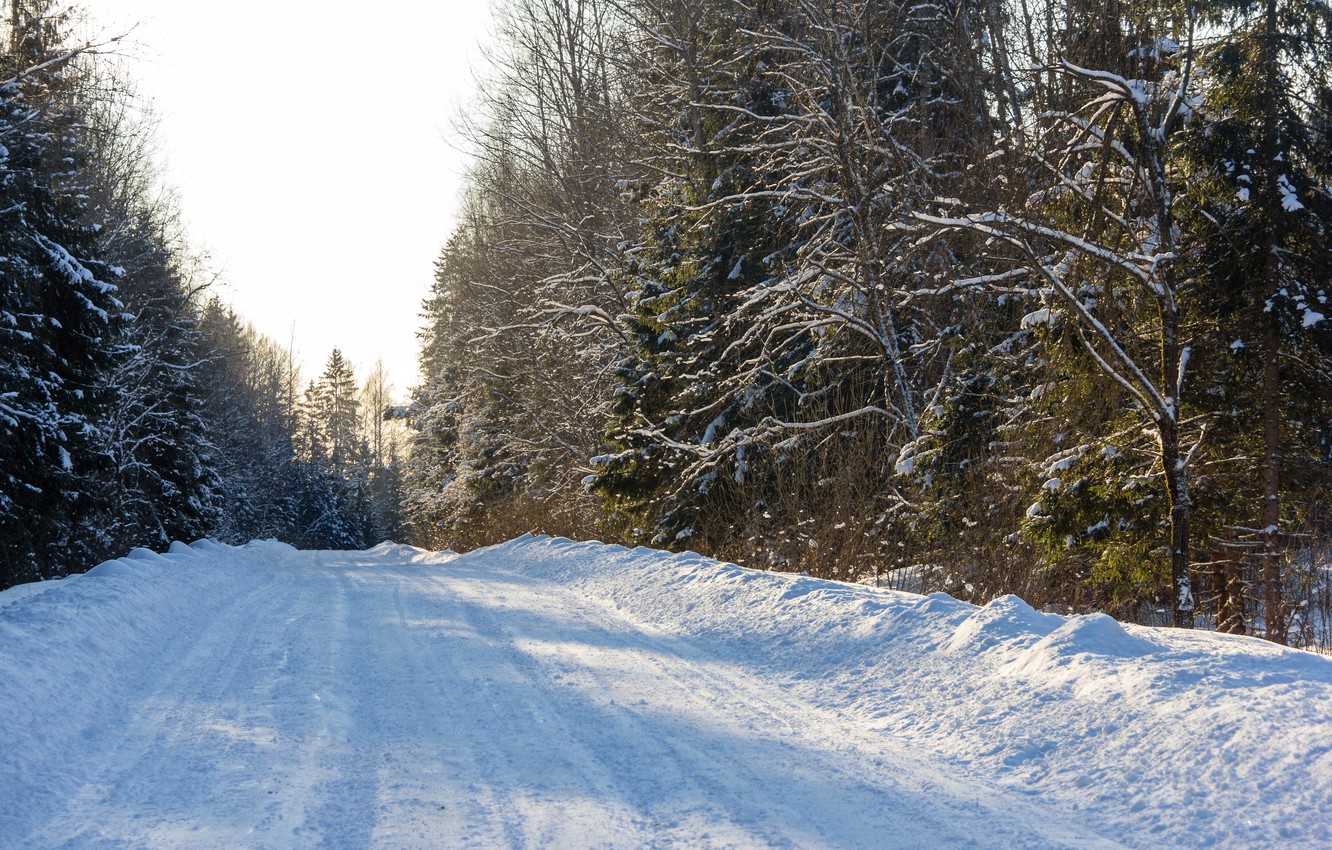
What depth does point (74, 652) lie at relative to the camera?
637cm

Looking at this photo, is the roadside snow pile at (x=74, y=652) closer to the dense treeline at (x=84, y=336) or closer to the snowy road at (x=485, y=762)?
the snowy road at (x=485, y=762)

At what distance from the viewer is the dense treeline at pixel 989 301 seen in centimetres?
1069

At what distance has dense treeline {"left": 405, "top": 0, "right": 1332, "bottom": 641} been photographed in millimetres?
10688

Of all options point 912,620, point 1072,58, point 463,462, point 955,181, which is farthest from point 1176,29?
point 463,462

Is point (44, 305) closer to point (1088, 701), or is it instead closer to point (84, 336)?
point (84, 336)

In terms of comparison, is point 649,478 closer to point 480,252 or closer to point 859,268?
point 859,268

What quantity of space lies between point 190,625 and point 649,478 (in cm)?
1152

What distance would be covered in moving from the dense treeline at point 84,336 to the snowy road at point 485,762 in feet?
30.0

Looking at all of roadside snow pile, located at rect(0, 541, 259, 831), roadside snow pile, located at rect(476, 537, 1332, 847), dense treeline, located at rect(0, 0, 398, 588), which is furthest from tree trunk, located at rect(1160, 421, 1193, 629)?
dense treeline, located at rect(0, 0, 398, 588)

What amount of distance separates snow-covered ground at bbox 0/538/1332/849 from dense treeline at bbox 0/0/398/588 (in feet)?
25.7

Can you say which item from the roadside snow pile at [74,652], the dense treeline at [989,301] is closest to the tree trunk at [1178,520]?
the dense treeline at [989,301]

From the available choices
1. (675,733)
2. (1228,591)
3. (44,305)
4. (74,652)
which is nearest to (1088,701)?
(675,733)

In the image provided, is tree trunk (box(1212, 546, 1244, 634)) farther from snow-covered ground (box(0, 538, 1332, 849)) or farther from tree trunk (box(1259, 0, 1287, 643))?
snow-covered ground (box(0, 538, 1332, 849))

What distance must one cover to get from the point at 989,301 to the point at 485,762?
1118 cm
